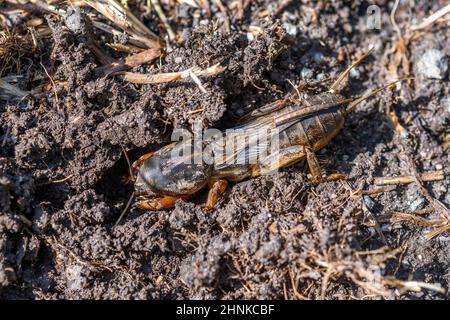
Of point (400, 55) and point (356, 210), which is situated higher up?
point (400, 55)

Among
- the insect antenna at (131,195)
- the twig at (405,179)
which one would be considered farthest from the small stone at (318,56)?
the insect antenna at (131,195)

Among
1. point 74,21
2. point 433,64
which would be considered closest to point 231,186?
point 74,21

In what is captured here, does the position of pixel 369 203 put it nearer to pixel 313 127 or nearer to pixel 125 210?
pixel 313 127

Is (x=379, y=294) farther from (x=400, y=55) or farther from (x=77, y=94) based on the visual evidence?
(x=77, y=94)

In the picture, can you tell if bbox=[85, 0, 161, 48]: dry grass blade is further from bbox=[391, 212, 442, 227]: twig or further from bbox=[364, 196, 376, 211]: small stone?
bbox=[391, 212, 442, 227]: twig

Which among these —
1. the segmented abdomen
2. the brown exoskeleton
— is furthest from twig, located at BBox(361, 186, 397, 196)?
the segmented abdomen

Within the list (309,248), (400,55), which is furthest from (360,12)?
(309,248)
